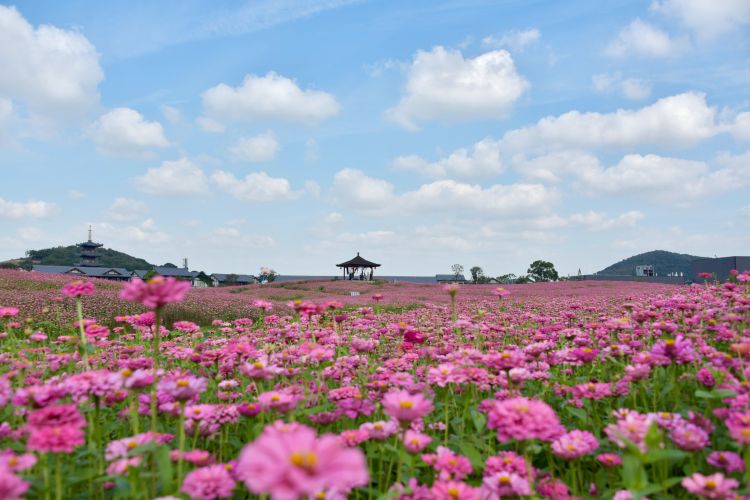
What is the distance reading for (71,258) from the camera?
358ft

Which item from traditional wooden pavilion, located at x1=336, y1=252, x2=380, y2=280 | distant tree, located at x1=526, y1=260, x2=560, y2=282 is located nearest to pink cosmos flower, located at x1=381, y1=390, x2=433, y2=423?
traditional wooden pavilion, located at x1=336, y1=252, x2=380, y2=280

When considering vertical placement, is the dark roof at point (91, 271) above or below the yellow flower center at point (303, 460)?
above

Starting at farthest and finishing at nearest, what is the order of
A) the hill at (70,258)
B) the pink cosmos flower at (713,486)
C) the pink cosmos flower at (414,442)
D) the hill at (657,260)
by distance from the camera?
the hill at (657,260)
the hill at (70,258)
the pink cosmos flower at (414,442)
the pink cosmos flower at (713,486)

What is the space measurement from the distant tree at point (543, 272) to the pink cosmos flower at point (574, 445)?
8031 cm

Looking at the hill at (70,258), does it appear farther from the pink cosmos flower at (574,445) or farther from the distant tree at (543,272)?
the pink cosmos flower at (574,445)

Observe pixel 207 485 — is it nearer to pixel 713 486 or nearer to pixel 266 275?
pixel 713 486

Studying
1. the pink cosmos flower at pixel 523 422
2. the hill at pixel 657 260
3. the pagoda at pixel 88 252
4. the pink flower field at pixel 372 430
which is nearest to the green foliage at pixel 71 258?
the pagoda at pixel 88 252

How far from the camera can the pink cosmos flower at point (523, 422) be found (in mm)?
1904

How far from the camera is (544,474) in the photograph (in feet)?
8.58

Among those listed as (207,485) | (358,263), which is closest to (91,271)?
(358,263)

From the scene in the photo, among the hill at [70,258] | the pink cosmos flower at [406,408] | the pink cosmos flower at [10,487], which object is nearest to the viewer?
the pink cosmos flower at [10,487]

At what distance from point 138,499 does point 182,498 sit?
26 centimetres

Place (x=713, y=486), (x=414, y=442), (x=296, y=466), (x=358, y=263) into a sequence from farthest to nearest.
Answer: (x=358, y=263) → (x=414, y=442) → (x=713, y=486) → (x=296, y=466)

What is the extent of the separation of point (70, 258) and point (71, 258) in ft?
0.78
